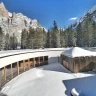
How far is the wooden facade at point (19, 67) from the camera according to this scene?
1534 cm

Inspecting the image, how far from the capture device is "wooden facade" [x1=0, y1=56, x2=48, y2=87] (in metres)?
15.3

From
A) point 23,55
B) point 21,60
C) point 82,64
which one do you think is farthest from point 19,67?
point 82,64

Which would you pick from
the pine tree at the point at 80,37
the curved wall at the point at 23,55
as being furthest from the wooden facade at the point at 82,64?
the pine tree at the point at 80,37

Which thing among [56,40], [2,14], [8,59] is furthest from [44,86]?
[2,14]

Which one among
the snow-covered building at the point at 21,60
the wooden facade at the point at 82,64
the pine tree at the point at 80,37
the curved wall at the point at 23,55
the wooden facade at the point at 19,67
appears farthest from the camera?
the pine tree at the point at 80,37

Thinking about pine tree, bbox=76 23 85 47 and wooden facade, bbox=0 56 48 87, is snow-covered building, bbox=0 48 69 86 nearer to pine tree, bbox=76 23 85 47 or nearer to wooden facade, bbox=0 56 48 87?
wooden facade, bbox=0 56 48 87

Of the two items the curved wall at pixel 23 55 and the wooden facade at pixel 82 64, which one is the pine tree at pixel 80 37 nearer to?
the curved wall at pixel 23 55

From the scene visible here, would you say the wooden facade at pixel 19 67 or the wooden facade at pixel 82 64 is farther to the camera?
the wooden facade at pixel 82 64

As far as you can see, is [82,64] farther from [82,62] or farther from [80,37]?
[80,37]

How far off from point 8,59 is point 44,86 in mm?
5158

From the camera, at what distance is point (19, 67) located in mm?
20203

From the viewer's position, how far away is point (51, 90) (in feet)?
37.9

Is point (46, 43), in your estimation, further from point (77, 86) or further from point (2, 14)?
point (2, 14)

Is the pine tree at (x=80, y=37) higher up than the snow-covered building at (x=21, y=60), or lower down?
higher up
